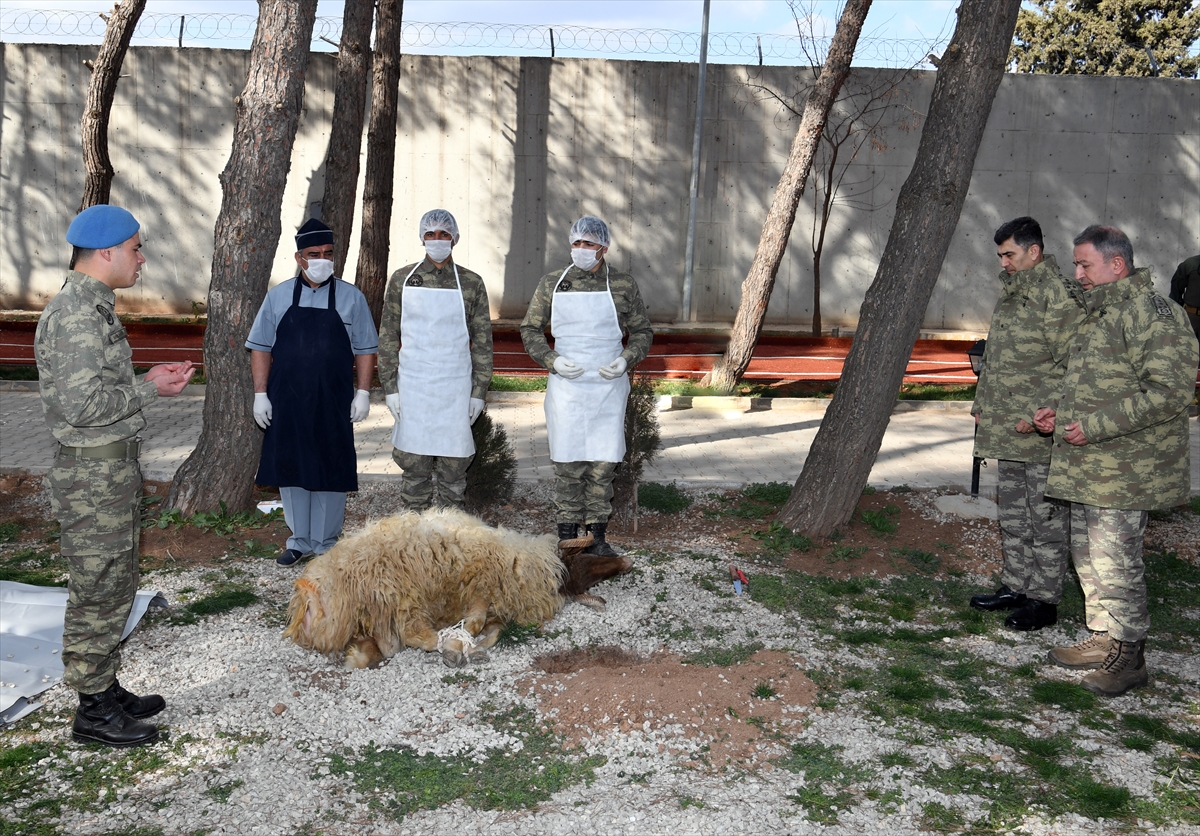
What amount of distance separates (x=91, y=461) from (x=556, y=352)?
290 cm

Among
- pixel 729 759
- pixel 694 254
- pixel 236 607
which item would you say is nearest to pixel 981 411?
pixel 729 759

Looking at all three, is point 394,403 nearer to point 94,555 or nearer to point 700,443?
point 94,555

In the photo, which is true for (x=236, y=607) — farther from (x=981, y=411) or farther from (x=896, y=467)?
(x=896, y=467)

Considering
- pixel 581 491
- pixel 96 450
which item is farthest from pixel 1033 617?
pixel 96 450

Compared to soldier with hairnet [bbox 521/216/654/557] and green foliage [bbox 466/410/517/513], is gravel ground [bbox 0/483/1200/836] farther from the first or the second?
green foliage [bbox 466/410/517/513]

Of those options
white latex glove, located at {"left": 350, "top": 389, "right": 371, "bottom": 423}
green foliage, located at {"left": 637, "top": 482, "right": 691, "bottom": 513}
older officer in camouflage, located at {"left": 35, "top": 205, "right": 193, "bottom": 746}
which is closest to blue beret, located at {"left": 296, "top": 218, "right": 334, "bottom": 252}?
white latex glove, located at {"left": 350, "top": 389, "right": 371, "bottom": 423}

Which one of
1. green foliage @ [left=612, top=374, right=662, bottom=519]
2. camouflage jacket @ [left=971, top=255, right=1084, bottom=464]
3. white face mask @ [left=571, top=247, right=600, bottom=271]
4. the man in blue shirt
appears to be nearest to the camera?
camouflage jacket @ [left=971, top=255, right=1084, bottom=464]

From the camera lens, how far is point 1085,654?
498cm

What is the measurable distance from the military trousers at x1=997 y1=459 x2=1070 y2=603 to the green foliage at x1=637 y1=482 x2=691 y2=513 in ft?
8.31

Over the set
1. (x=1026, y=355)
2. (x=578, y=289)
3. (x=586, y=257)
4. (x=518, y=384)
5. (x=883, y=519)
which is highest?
(x=586, y=257)

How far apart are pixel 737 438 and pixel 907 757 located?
21.3 ft

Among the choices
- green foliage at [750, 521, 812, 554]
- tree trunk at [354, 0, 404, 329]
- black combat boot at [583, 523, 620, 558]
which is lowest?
green foliage at [750, 521, 812, 554]

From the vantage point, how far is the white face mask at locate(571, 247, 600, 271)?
593cm

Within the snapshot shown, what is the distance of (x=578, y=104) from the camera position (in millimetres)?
16594
